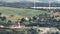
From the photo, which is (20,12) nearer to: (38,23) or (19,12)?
(19,12)

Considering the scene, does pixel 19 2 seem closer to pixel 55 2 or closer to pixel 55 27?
pixel 55 2

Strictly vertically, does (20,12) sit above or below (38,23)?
above

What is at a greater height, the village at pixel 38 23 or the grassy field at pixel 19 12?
the grassy field at pixel 19 12

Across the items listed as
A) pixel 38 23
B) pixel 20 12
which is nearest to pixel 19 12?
pixel 20 12

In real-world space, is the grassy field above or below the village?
above

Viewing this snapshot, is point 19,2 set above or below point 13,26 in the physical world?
above

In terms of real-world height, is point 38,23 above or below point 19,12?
below

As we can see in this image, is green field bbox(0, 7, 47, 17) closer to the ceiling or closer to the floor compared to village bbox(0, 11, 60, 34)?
closer to the ceiling

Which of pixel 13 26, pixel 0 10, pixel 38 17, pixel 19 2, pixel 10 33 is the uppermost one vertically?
pixel 19 2

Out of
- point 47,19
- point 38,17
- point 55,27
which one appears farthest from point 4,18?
point 55,27

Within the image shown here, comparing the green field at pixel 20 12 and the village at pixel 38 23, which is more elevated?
the green field at pixel 20 12
